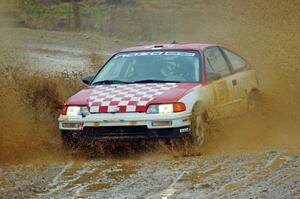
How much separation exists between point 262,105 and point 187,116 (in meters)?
2.74

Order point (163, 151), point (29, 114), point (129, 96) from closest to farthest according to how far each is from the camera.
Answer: point (163, 151)
point (129, 96)
point (29, 114)

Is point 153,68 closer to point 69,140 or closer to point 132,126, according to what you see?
point 132,126

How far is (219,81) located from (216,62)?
51 centimetres

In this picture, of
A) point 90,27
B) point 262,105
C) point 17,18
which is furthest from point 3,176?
point 17,18

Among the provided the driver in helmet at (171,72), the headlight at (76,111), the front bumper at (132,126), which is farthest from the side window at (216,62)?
the headlight at (76,111)

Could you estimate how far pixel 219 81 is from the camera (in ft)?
33.4

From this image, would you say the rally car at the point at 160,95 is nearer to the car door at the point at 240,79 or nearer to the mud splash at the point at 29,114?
the car door at the point at 240,79

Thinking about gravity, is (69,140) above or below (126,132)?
below

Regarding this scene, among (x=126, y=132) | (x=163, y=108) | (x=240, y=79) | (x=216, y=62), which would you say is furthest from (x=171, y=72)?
(x=126, y=132)

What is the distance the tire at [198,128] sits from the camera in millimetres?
9048

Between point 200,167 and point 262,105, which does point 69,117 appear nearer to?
point 200,167

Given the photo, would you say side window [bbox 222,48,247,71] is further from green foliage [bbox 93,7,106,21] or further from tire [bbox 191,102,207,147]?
green foliage [bbox 93,7,106,21]

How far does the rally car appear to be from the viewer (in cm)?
891

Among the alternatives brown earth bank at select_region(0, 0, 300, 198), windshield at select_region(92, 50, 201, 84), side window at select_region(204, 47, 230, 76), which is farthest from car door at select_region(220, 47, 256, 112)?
windshield at select_region(92, 50, 201, 84)
